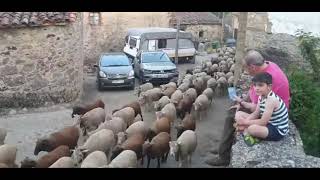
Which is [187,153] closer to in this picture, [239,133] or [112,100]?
[239,133]

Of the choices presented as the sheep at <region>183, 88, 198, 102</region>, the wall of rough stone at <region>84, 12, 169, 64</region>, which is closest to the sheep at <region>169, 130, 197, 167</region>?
the sheep at <region>183, 88, 198, 102</region>

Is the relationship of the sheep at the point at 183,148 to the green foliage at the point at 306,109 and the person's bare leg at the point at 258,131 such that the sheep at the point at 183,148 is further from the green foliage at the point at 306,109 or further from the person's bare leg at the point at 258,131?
the person's bare leg at the point at 258,131

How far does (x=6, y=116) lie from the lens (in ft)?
41.4

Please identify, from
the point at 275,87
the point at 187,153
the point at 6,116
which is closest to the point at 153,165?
the point at 187,153

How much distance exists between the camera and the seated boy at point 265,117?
19.8 ft

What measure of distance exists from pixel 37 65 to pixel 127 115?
3.98 meters

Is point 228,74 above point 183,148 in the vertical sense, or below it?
above

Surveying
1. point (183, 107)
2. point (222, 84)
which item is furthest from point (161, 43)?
point (183, 107)

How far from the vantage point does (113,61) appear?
17.4m

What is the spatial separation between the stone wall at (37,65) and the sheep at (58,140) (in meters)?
4.16

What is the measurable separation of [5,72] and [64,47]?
1.86 metres

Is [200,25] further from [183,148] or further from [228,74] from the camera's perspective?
[183,148]

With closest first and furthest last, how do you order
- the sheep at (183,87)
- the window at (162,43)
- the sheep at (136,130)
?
the sheep at (136,130) → the sheep at (183,87) → the window at (162,43)

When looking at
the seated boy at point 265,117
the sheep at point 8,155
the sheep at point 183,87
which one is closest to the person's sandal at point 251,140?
the seated boy at point 265,117
